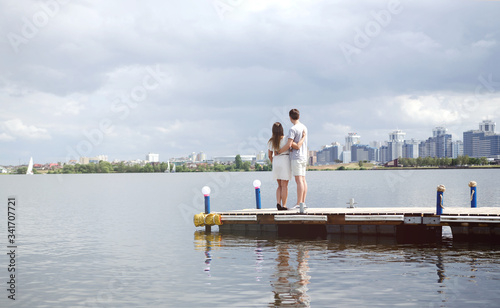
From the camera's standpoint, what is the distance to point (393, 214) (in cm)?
1725

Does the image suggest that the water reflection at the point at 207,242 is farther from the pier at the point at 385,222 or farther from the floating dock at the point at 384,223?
the floating dock at the point at 384,223

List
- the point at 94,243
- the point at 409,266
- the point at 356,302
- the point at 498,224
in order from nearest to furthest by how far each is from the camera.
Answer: the point at 356,302 → the point at 409,266 → the point at 498,224 → the point at 94,243

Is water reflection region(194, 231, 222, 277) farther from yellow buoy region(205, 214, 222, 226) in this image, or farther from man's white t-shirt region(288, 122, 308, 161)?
man's white t-shirt region(288, 122, 308, 161)

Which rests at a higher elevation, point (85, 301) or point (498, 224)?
point (498, 224)

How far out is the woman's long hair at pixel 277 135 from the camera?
17.8 metres

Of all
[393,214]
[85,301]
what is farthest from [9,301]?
[393,214]

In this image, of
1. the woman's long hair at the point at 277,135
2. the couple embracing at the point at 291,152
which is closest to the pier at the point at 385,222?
the couple embracing at the point at 291,152

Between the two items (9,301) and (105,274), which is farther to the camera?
(105,274)

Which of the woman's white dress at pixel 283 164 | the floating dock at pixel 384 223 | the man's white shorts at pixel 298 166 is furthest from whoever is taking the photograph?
the woman's white dress at pixel 283 164

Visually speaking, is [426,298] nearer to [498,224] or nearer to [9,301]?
[498,224]

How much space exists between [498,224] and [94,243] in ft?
48.3

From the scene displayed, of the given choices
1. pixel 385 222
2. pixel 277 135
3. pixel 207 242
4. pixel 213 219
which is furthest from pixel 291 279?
pixel 213 219

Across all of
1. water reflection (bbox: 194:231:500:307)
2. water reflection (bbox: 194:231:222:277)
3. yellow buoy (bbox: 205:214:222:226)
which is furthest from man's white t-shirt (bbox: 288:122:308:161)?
yellow buoy (bbox: 205:214:222:226)

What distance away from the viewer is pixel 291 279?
12664 millimetres
